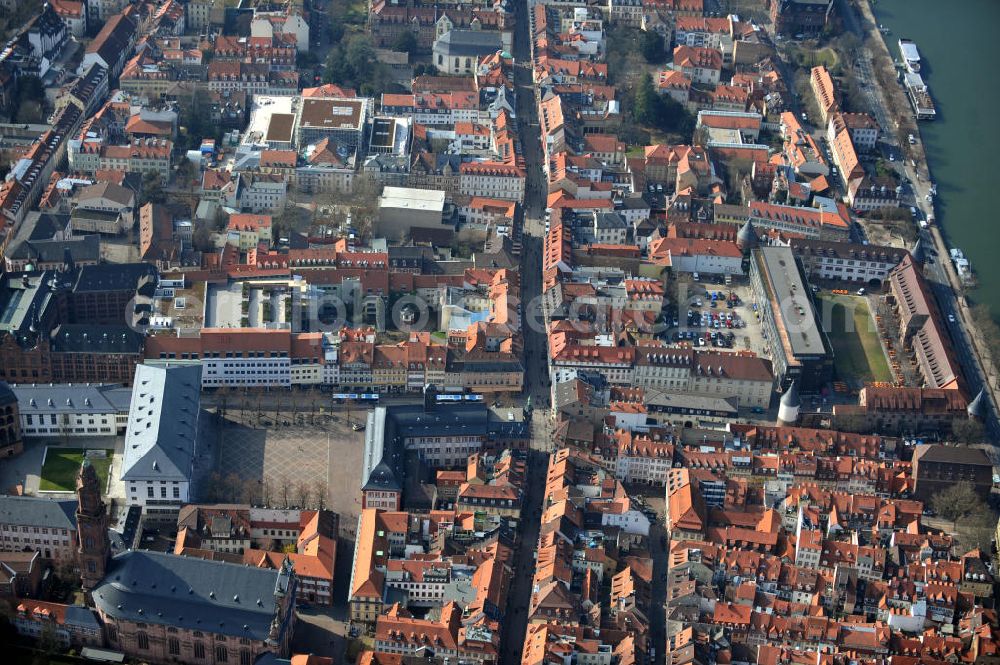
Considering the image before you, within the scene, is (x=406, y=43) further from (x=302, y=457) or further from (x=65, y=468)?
(x=65, y=468)

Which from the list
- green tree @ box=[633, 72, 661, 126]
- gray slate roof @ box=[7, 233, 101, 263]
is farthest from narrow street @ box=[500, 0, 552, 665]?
gray slate roof @ box=[7, 233, 101, 263]

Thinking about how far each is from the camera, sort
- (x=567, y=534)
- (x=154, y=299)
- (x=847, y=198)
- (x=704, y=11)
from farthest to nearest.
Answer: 1. (x=704, y=11)
2. (x=847, y=198)
3. (x=154, y=299)
4. (x=567, y=534)

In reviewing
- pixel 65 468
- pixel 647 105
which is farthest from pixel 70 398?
pixel 647 105

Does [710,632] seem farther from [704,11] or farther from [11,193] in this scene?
[704,11]

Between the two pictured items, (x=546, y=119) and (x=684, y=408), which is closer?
(x=684, y=408)

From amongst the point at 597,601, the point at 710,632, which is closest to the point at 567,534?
the point at 597,601

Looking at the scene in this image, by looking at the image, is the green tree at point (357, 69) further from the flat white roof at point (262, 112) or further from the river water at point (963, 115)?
the river water at point (963, 115)

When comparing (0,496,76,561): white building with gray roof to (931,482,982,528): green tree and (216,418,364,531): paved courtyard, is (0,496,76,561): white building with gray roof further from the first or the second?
(931,482,982,528): green tree
